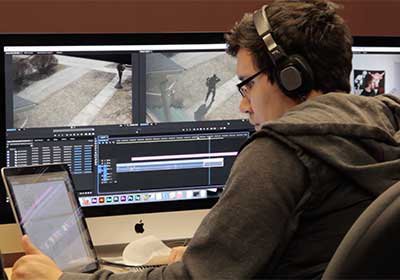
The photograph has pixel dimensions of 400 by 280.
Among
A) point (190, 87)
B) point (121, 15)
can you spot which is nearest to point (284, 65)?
point (190, 87)

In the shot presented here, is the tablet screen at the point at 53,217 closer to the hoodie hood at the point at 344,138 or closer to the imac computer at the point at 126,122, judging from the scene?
the imac computer at the point at 126,122

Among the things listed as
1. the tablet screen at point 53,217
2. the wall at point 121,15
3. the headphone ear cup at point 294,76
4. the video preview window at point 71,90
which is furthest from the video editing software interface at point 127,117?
the headphone ear cup at point 294,76

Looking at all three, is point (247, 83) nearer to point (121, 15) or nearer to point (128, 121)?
point (128, 121)

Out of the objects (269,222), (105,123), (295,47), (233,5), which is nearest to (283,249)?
(269,222)

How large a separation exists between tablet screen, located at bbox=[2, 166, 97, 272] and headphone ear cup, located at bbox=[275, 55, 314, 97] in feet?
1.89

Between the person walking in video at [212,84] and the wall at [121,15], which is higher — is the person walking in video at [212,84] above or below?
below

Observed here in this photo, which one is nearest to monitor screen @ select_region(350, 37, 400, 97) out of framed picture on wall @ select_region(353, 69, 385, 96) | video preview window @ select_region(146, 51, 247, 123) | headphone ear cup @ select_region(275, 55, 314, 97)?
framed picture on wall @ select_region(353, 69, 385, 96)

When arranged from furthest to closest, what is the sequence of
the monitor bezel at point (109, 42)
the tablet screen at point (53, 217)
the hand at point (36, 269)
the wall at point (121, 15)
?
the wall at point (121, 15)
the monitor bezel at point (109, 42)
the tablet screen at point (53, 217)
the hand at point (36, 269)

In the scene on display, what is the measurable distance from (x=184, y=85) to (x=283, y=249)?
2.49 feet

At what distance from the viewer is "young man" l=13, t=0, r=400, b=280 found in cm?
111

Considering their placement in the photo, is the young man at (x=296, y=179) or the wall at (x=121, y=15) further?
the wall at (x=121, y=15)

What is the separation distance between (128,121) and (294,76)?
0.63 m

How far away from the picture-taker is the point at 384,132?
1.19m

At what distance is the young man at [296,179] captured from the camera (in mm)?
1106
